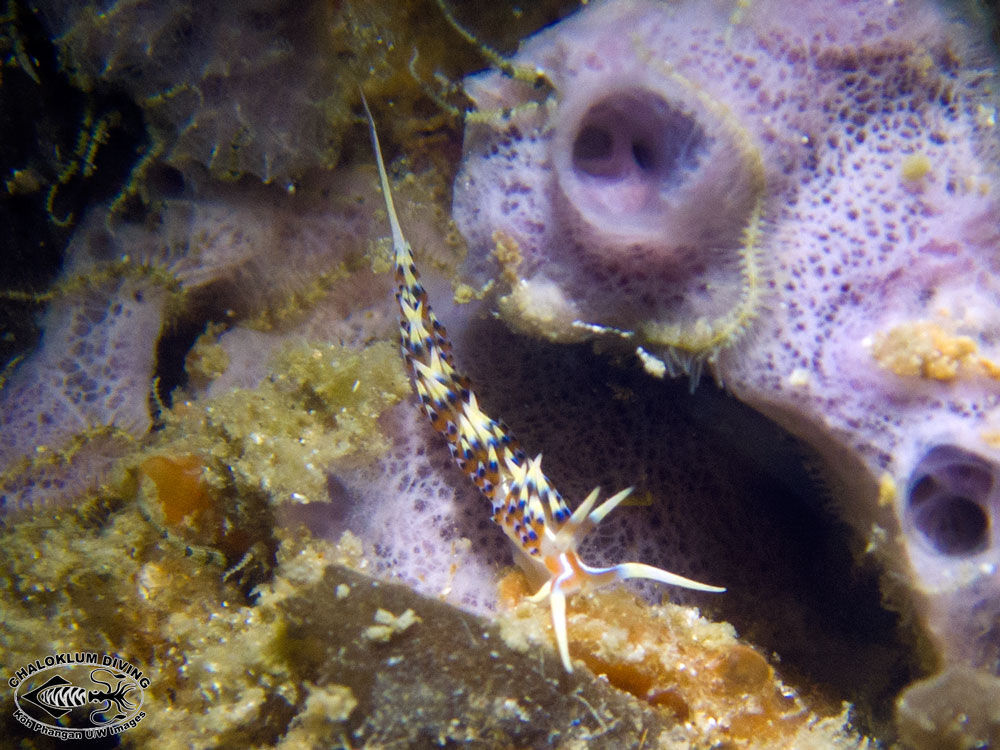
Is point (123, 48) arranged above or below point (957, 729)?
above

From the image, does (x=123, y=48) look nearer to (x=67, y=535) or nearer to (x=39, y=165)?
(x=39, y=165)

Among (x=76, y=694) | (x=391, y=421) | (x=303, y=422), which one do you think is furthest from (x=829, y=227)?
(x=76, y=694)

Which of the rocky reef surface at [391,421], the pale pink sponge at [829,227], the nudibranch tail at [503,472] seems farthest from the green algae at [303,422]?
the pale pink sponge at [829,227]

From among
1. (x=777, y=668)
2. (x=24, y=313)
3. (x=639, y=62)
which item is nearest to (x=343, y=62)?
(x=639, y=62)

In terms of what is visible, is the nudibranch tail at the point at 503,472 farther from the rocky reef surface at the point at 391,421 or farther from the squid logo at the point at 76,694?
the squid logo at the point at 76,694

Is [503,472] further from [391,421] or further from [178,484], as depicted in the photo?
[178,484]

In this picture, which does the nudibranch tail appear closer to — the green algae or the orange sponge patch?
the green algae

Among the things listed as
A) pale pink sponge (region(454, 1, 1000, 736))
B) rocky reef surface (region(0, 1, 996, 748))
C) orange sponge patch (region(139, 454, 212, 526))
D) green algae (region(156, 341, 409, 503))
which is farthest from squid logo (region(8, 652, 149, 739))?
pale pink sponge (region(454, 1, 1000, 736))

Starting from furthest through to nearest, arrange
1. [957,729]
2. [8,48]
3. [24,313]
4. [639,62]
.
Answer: [24,313] < [8,48] < [639,62] < [957,729]
